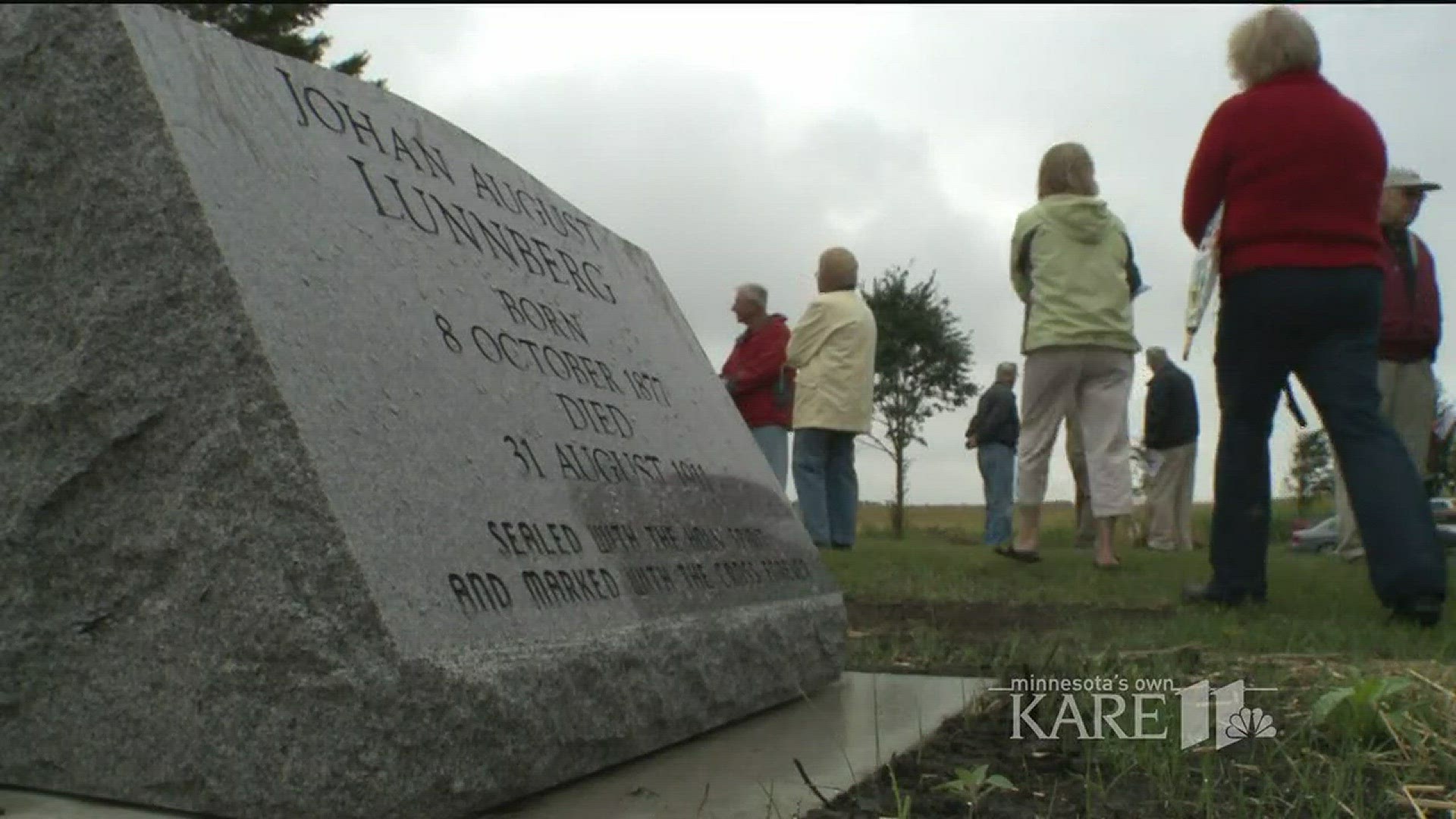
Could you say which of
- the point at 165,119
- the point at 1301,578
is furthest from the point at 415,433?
the point at 1301,578

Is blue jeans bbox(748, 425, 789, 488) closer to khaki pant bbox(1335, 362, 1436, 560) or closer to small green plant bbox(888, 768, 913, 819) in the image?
khaki pant bbox(1335, 362, 1436, 560)

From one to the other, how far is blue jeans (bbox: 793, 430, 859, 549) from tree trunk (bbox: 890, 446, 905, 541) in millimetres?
10631

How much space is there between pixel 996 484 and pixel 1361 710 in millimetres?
9109

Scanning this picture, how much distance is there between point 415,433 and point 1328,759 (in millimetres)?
1708

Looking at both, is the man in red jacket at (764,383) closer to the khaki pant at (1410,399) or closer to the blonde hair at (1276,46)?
the khaki pant at (1410,399)

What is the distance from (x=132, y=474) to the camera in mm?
2293

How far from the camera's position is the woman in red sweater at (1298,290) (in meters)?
4.68

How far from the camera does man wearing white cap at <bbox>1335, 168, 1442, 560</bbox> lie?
22.3 feet

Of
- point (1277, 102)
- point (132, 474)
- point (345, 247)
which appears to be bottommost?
point (132, 474)

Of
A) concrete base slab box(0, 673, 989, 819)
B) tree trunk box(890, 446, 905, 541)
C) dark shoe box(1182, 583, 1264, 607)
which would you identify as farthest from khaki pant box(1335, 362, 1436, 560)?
tree trunk box(890, 446, 905, 541)

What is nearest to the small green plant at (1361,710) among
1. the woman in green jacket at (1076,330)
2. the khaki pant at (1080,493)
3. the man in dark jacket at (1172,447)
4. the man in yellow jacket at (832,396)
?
the woman in green jacket at (1076,330)

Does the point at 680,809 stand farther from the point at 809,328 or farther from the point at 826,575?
the point at 809,328

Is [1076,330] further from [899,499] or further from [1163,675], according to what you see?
[899,499]

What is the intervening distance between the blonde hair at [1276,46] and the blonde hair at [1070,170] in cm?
141
